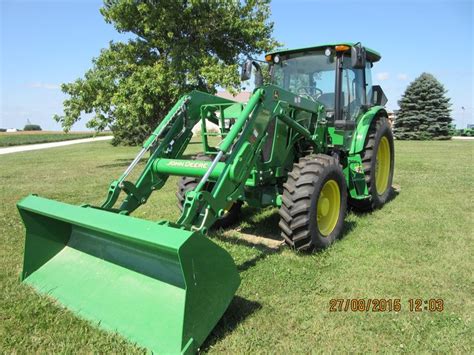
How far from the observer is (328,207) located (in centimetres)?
509

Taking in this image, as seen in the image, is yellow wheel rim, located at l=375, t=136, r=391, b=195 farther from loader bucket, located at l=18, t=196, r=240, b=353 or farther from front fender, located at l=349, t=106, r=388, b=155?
loader bucket, located at l=18, t=196, r=240, b=353

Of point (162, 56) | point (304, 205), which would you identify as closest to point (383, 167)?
point (304, 205)

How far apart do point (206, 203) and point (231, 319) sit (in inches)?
41.7

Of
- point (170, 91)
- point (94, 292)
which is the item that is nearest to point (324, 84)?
point (94, 292)


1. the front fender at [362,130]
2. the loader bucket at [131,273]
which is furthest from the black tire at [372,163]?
the loader bucket at [131,273]

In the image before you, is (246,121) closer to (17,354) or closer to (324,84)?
(324,84)

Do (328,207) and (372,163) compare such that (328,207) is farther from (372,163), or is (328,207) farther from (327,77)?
(327,77)

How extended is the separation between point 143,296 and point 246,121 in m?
2.00

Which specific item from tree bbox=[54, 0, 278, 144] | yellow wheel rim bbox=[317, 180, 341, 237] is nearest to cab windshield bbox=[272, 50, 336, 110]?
yellow wheel rim bbox=[317, 180, 341, 237]

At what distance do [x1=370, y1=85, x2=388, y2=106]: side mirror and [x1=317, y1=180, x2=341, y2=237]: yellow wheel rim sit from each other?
9.78 feet

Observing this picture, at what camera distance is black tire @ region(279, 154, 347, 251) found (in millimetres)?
4410

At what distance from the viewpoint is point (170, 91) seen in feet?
44.9
